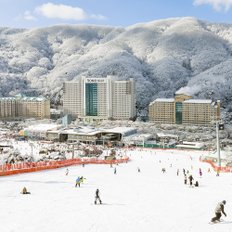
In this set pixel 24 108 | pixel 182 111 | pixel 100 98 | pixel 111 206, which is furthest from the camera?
pixel 24 108

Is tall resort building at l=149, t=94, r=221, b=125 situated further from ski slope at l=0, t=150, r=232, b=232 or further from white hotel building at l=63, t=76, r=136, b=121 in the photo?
ski slope at l=0, t=150, r=232, b=232

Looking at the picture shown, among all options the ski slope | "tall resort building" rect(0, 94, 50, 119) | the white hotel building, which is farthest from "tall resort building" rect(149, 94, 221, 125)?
the ski slope

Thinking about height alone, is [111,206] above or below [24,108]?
below

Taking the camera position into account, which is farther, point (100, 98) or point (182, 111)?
point (100, 98)

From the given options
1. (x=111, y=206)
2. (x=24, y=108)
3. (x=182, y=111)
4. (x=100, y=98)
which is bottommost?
(x=111, y=206)

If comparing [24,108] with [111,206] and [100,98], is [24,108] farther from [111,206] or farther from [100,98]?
[111,206]

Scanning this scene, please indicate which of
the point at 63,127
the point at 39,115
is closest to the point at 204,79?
the point at 39,115

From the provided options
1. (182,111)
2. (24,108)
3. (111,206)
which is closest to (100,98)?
(182,111)

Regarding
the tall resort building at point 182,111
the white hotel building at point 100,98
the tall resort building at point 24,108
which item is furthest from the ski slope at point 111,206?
the tall resort building at point 24,108

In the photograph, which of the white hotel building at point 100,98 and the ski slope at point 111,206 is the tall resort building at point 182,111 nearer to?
the white hotel building at point 100,98
